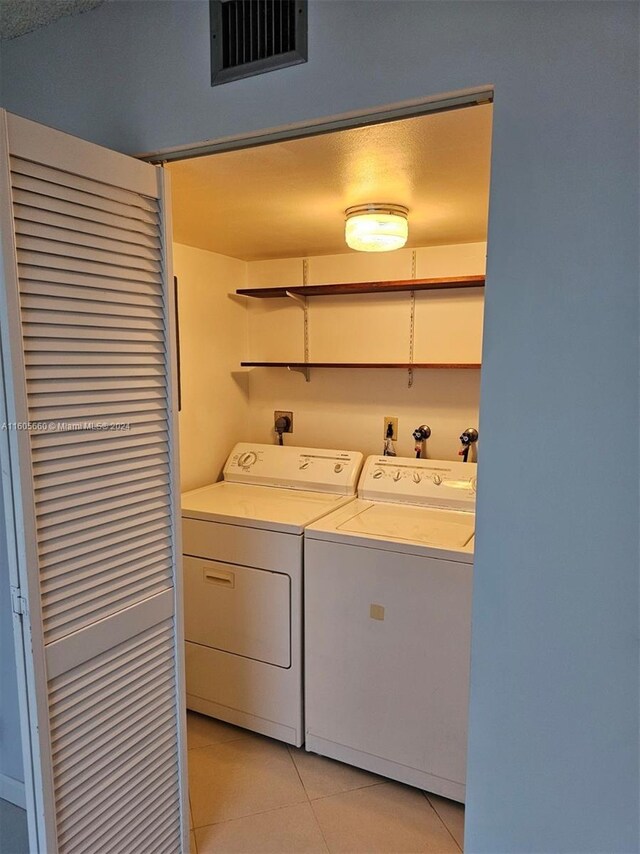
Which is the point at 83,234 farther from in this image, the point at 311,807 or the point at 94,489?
the point at 311,807

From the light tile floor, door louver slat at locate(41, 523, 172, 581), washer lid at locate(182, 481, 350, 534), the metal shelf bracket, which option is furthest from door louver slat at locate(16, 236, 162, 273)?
the light tile floor

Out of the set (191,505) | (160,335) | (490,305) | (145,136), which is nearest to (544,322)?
(490,305)

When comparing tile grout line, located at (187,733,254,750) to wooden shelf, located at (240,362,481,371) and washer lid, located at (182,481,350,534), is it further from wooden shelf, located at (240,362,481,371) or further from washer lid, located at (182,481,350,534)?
wooden shelf, located at (240,362,481,371)

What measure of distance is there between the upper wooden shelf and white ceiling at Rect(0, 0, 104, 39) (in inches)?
56.0

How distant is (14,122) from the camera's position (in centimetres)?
110

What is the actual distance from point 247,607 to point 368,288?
1.54m

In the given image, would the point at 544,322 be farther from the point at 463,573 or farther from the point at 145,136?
the point at 145,136

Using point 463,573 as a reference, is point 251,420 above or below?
above

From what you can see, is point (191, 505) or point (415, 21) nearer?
point (415, 21)

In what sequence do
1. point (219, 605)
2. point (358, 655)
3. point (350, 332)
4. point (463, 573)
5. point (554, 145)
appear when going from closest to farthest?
point (554, 145) < point (463, 573) < point (358, 655) < point (219, 605) < point (350, 332)

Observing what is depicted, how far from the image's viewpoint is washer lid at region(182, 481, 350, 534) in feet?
7.16

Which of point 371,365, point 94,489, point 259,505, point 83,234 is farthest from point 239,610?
point 83,234

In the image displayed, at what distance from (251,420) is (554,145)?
7.76ft

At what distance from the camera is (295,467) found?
9.12 feet
